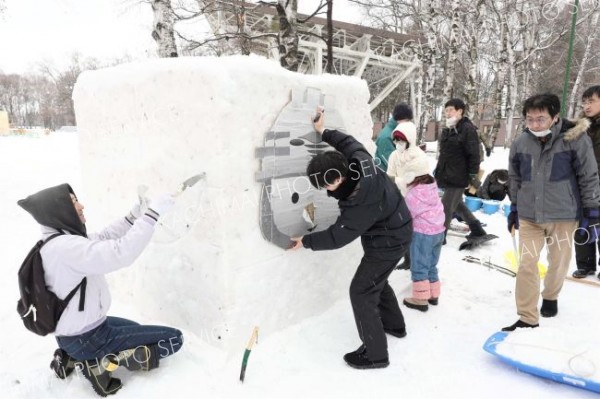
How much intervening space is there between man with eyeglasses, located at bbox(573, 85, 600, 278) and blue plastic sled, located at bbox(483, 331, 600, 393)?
6.84 feet

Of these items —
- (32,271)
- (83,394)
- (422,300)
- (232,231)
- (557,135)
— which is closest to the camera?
(32,271)

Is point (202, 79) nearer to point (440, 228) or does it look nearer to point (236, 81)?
point (236, 81)

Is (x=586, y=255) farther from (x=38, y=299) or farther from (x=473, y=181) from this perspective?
(x=38, y=299)

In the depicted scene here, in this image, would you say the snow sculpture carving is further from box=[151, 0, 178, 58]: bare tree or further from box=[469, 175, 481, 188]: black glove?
box=[151, 0, 178, 58]: bare tree

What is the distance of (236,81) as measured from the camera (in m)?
2.31

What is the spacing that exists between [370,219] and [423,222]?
112 cm

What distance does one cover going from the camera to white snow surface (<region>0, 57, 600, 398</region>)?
92.0 inches

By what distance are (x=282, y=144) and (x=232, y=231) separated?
2.30ft

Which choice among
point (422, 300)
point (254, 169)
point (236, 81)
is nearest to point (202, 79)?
point (236, 81)

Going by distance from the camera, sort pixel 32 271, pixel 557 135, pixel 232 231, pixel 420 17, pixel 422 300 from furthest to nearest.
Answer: pixel 420 17, pixel 422 300, pixel 557 135, pixel 232 231, pixel 32 271

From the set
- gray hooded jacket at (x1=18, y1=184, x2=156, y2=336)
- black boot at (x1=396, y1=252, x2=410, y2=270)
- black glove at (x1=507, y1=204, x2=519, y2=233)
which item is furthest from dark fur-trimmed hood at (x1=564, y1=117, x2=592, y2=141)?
gray hooded jacket at (x1=18, y1=184, x2=156, y2=336)

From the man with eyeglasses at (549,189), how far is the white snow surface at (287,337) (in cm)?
42

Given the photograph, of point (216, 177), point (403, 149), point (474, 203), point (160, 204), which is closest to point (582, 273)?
point (403, 149)

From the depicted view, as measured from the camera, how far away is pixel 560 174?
2.85m
